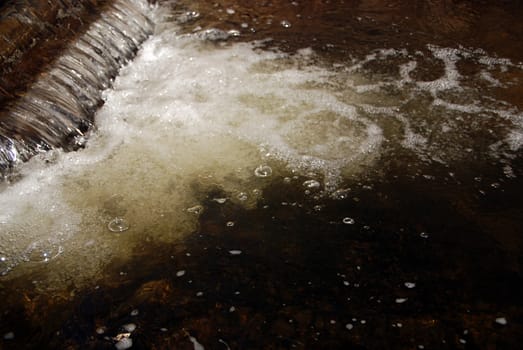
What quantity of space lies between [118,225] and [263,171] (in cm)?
88

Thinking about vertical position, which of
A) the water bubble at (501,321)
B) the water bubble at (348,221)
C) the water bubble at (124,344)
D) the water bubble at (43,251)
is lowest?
the water bubble at (501,321)

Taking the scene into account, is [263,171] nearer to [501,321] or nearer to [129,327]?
[129,327]

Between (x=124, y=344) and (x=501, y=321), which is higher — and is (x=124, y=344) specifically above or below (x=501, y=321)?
above

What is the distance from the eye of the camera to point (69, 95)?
3.04 metres

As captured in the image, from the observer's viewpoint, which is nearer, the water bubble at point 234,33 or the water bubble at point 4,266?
the water bubble at point 4,266

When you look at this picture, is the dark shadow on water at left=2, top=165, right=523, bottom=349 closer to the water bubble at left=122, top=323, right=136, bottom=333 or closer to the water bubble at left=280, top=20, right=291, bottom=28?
the water bubble at left=122, top=323, right=136, bottom=333

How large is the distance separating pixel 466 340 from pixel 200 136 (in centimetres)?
196

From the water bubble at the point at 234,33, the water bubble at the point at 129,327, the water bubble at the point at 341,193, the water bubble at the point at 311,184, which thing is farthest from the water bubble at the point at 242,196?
the water bubble at the point at 234,33

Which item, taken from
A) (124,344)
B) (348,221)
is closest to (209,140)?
(348,221)

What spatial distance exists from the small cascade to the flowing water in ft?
0.28

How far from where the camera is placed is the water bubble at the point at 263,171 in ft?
8.54

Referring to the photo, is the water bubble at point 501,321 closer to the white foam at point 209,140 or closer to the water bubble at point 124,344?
the white foam at point 209,140

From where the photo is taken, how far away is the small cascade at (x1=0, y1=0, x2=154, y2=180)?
2.70 meters

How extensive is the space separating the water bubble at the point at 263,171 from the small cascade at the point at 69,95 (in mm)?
1235
